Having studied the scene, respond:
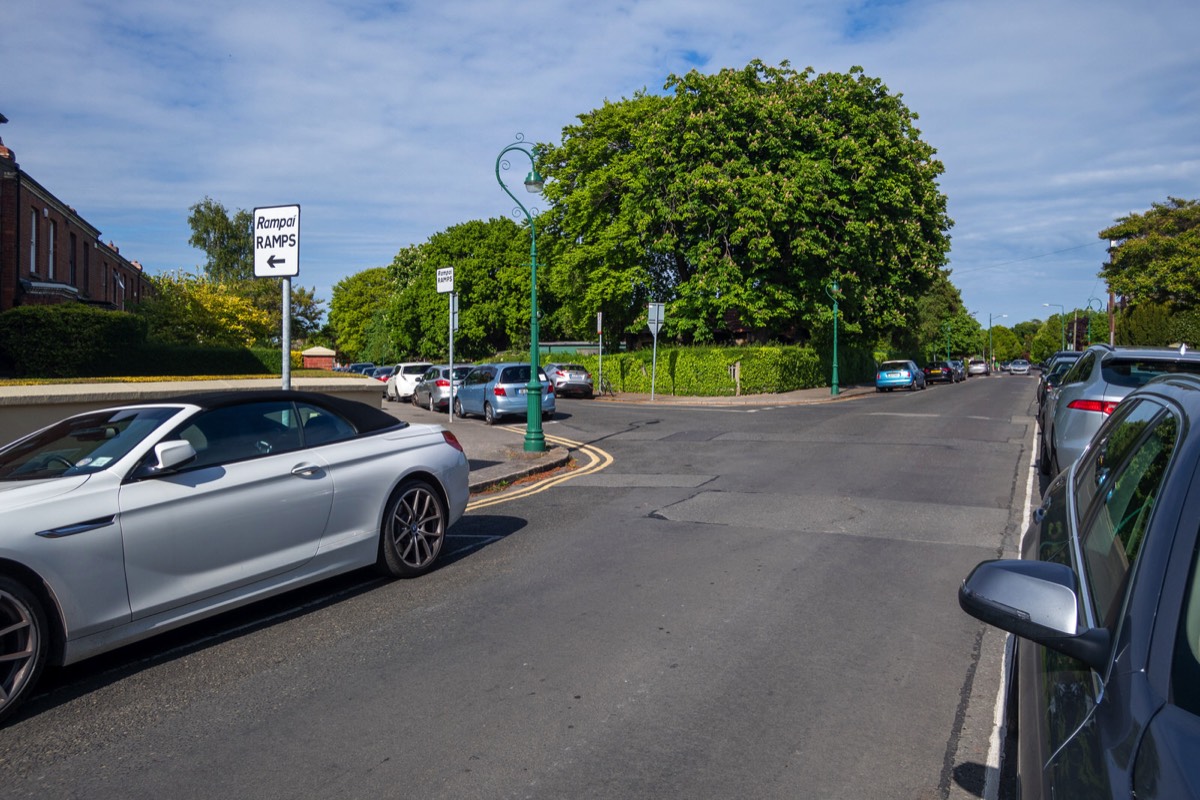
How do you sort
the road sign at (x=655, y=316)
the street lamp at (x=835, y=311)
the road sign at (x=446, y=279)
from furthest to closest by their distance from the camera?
the street lamp at (x=835, y=311), the road sign at (x=655, y=316), the road sign at (x=446, y=279)

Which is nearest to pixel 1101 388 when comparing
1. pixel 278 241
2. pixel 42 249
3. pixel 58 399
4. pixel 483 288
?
pixel 278 241

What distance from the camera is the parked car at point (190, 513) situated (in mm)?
4289

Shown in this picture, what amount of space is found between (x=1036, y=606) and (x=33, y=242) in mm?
33283

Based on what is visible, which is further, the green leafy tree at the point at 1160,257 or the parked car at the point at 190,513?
the green leafy tree at the point at 1160,257

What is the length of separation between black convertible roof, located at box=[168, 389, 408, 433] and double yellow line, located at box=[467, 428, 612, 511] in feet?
10.9

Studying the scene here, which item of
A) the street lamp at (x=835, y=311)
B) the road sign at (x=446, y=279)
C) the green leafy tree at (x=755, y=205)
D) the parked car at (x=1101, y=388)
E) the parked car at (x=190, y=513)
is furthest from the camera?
the street lamp at (x=835, y=311)

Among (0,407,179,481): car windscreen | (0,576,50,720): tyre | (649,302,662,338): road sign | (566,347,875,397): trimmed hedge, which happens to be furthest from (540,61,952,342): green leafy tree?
(0,576,50,720): tyre

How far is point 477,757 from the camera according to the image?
12.2ft

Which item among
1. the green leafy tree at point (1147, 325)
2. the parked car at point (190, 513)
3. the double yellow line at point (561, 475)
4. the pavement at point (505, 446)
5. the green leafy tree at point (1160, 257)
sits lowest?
the double yellow line at point (561, 475)

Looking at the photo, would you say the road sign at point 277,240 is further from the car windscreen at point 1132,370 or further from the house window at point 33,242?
the house window at point 33,242

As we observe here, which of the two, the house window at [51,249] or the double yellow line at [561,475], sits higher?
the house window at [51,249]

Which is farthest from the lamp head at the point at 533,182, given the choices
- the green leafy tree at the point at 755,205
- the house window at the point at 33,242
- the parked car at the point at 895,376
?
the parked car at the point at 895,376

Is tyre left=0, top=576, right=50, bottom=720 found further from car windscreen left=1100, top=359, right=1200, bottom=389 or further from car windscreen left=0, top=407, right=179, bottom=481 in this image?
car windscreen left=1100, top=359, right=1200, bottom=389

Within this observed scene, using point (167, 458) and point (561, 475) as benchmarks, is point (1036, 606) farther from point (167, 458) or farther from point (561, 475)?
point (561, 475)
